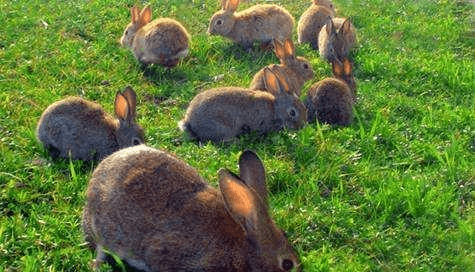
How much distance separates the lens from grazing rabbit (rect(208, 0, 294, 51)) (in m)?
9.44

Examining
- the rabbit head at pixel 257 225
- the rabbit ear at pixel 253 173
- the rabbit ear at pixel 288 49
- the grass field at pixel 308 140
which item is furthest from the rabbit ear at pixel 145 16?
the rabbit head at pixel 257 225

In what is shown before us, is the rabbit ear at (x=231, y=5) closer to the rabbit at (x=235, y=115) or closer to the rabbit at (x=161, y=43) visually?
the rabbit at (x=161, y=43)

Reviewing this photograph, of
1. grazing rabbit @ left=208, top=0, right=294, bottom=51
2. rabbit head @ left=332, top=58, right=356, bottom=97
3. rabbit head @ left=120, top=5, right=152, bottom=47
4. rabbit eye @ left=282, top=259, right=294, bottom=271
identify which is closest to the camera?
rabbit eye @ left=282, top=259, right=294, bottom=271

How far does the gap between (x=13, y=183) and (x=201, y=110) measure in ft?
6.81

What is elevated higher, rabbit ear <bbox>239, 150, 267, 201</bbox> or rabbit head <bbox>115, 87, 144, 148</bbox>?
rabbit ear <bbox>239, 150, 267, 201</bbox>

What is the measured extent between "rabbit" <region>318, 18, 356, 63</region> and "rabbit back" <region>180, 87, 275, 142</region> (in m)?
2.05

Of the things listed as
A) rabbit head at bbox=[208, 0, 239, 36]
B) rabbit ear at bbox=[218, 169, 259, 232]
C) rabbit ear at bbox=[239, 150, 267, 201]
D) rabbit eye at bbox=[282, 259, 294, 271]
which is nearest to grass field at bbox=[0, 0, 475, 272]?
rabbit head at bbox=[208, 0, 239, 36]

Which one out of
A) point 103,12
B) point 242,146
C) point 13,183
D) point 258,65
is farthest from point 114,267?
point 103,12

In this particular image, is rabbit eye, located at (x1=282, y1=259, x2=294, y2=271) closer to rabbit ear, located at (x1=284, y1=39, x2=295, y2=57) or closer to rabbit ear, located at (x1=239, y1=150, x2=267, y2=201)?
rabbit ear, located at (x1=239, y1=150, x2=267, y2=201)

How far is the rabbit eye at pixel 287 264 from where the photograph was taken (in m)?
3.82

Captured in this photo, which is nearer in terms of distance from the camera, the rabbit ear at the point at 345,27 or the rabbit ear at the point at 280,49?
the rabbit ear at the point at 280,49

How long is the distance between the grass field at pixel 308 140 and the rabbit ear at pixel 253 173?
1.96 feet

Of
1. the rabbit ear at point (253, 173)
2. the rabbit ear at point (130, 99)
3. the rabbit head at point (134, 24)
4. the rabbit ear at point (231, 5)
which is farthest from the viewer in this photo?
the rabbit ear at point (231, 5)

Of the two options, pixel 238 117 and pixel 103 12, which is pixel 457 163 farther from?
pixel 103 12
